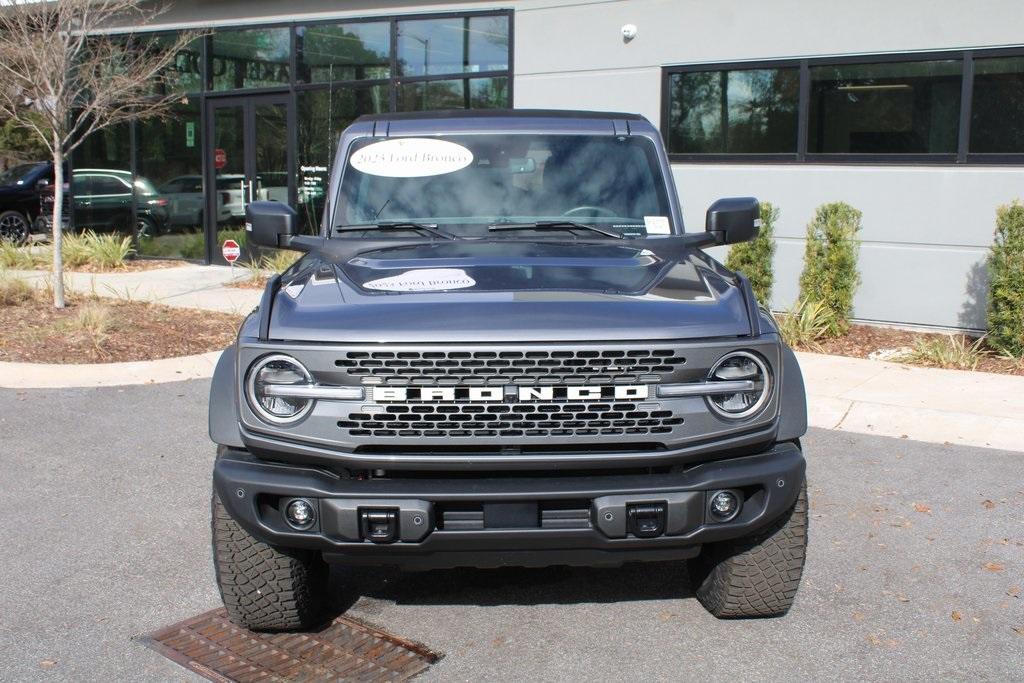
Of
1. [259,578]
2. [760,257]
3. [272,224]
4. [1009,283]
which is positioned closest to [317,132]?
[760,257]

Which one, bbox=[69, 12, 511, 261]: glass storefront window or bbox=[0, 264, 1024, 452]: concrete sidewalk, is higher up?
bbox=[69, 12, 511, 261]: glass storefront window

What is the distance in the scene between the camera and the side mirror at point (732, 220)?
4.79m

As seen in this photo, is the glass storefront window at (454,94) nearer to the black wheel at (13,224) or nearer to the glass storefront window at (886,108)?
the glass storefront window at (886,108)

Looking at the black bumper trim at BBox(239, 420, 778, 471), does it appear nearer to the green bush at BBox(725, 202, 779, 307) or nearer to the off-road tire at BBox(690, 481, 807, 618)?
the off-road tire at BBox(690, 481, 807, 618)

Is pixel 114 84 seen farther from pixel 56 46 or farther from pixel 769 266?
pixel 769 266

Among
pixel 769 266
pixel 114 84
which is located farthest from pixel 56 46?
pixel 769 266

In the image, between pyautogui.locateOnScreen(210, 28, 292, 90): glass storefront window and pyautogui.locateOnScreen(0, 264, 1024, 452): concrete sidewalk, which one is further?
pyautogui.locateOnScreen(210, 28, 292, 90): glass storefront window

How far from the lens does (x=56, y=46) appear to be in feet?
36.4

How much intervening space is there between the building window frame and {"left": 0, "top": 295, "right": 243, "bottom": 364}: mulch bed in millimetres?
5403

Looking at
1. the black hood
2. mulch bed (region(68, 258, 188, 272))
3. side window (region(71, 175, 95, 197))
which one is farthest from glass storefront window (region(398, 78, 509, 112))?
the black hood

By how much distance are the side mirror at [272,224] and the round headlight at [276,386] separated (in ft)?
4.29

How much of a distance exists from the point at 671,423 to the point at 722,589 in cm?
88

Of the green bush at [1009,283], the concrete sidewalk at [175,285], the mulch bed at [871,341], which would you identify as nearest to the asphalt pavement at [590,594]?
the green bush at [1009,283]

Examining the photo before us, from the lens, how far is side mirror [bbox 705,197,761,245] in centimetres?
479
